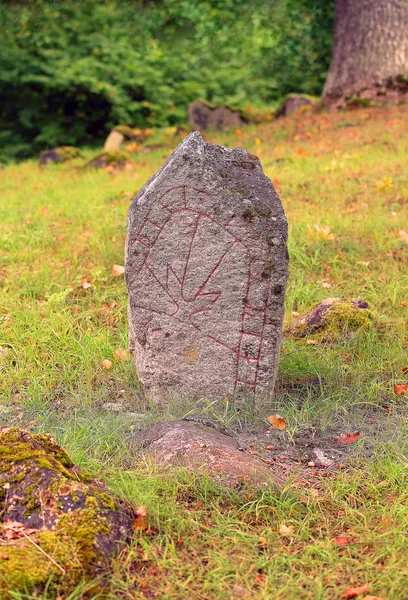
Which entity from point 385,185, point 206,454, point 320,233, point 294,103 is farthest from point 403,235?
point 294,103

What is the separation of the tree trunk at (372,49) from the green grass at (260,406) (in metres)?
1.68

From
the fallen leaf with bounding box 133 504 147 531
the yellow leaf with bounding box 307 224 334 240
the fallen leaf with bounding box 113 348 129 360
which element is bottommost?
the fallen leaf with bounding box 113 348 129 360

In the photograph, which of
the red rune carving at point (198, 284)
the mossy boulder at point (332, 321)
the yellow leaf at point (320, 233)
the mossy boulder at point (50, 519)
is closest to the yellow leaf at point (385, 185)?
the yellow leaf at point (320, 233)

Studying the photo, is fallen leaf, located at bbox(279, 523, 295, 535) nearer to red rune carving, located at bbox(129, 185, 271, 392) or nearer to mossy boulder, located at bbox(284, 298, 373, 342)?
red rune carving, located at bbox(129, 185, 271, 392)

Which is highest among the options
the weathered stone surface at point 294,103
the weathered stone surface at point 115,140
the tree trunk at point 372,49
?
the tree trunk at point 372,49

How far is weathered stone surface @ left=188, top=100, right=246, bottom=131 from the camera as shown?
421 inches

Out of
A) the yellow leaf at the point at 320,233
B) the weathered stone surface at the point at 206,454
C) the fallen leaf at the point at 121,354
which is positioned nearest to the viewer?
the weathered stone surface at the point at 206,454

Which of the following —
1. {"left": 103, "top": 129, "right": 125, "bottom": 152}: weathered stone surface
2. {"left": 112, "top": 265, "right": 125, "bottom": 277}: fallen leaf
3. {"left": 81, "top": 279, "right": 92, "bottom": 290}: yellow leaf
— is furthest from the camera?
{"left": 103, "top": 129, "right": 125, "bottom": 152}: weathered stone surface

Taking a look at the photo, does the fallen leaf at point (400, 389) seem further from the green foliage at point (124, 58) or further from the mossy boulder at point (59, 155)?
the green foliage at point (124, 58)

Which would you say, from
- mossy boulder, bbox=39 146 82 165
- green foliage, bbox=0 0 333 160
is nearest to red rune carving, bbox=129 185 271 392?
mossy boulder, bbox=39 146 82 165

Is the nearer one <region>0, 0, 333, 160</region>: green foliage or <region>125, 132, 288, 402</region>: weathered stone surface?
<region>125, 132, 288, 402</region>: weathered stone surface

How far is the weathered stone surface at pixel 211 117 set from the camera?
35.1 feet

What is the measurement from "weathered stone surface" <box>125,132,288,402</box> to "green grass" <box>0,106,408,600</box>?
0.23 metres

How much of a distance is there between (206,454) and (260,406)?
832mm
